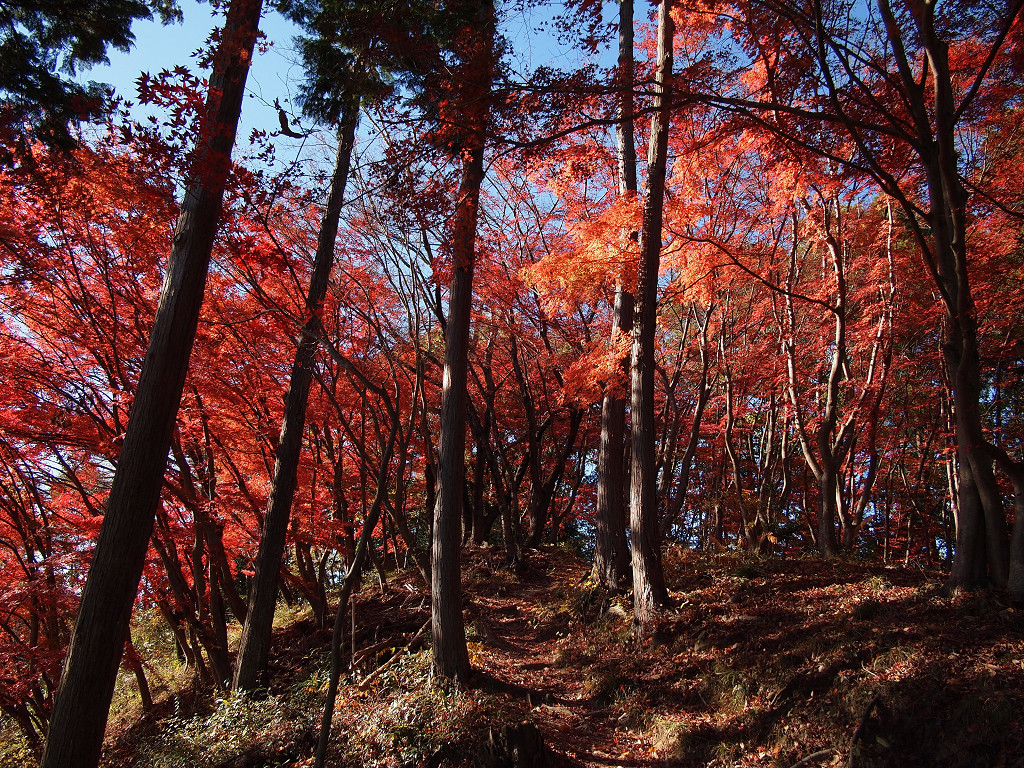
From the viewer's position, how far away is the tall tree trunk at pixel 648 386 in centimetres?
687

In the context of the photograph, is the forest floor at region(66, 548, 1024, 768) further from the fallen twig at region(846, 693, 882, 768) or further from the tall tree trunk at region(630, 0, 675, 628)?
the tall tree trunk at region(630, 0, 675, 628)

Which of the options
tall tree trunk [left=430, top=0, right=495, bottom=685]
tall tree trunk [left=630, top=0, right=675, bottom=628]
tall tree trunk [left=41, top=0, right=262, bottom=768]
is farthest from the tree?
tall tree trunk [left=630, top=0, right=675, bottom=628]

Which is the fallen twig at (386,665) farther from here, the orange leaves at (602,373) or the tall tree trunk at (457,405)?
the orange leaves at (602,373)

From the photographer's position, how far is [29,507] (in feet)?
31.2

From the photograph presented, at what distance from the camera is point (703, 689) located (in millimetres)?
5402

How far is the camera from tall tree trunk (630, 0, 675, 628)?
22.5 ft

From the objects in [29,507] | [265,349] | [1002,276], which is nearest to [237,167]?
[265,349]

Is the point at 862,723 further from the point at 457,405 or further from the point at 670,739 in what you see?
the point at 457,405

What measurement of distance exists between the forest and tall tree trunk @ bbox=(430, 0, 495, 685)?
0.14ft

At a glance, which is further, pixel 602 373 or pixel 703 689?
pixel 602 373

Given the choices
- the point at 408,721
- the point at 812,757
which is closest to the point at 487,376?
the point at 408,721

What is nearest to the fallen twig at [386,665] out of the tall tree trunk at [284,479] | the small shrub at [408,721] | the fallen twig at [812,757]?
the small shrub at [408,721]

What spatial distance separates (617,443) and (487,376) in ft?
16.3

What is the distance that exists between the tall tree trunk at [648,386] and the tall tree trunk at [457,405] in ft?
7.37
